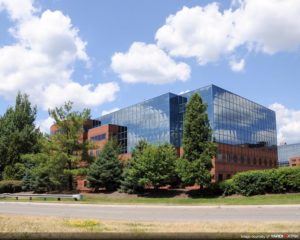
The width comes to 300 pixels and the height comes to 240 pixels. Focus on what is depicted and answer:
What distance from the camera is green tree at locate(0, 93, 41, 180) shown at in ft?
211

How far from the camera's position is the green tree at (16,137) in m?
64.4

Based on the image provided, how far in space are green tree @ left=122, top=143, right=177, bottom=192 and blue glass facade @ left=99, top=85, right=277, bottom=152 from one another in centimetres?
1778

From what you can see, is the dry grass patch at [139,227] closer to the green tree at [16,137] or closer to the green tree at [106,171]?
the green tree at [106,171]

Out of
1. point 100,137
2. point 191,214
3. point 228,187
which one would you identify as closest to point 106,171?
point 228,187

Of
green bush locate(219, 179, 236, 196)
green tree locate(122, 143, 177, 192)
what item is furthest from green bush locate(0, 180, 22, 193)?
green bush locate(219, 179, 236, 196)

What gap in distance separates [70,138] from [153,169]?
12335 mm

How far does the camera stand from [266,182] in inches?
1242

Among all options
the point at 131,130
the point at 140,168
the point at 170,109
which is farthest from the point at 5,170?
the point at 140,168

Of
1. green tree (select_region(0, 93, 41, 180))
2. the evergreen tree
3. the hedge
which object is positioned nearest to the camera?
the hedge

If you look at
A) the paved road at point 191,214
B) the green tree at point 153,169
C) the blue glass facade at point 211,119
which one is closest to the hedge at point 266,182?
the green tree at point 153,169

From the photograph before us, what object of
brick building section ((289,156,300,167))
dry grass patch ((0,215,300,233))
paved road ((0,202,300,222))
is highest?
brick building section ((289,156,300,167))

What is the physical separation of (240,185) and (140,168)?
10.1 m

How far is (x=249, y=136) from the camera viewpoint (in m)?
64.1

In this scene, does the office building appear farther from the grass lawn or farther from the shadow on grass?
the grass lawn
